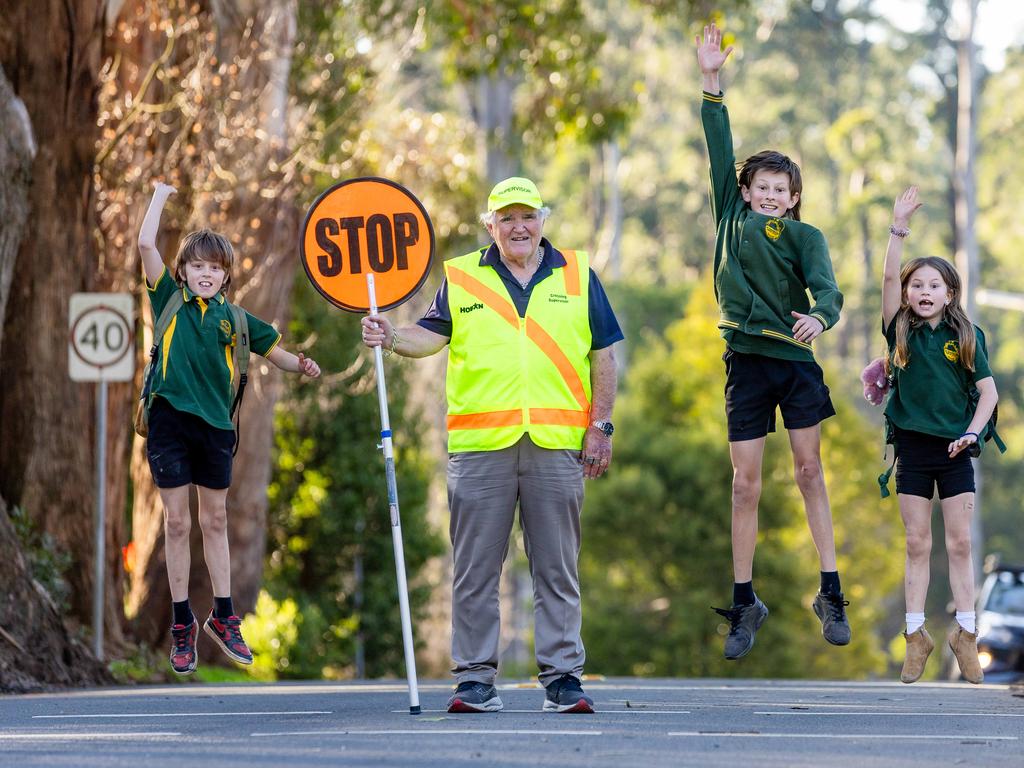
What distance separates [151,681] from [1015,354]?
49.9 meters

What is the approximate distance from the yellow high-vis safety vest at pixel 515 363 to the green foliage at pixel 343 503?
1939cm

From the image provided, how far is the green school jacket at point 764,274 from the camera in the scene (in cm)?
1033

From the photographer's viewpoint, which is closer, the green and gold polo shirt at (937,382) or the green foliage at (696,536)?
the green and gold polo shirt at (937,382)

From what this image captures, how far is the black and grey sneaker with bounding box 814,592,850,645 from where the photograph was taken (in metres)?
10.2

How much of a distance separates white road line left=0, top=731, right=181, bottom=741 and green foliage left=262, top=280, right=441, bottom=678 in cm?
2019

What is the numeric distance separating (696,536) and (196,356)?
30.3 meters

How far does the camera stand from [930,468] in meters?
10.8

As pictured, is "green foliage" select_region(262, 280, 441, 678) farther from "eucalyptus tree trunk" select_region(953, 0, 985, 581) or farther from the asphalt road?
the asphalt road

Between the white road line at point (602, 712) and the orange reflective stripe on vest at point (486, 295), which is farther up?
the orange reflective stripe on vest at point (486, 295)

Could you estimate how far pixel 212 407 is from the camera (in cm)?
1038

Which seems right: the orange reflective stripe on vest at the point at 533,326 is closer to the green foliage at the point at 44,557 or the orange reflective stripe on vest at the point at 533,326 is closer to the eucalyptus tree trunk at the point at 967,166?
the green foliage at the point at 44,557

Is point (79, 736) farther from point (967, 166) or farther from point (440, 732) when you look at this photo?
point (967, 166)

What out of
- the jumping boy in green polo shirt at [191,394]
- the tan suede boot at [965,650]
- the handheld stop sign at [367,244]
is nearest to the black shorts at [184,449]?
the jumping boy in green polo shirt at [191,394]

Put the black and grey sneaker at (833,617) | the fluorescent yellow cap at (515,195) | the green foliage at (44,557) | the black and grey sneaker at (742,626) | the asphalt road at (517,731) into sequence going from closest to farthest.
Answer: the asphalt road at (517,731), the fluorescent yellow cap at (515,195), the black and grey sneaker at (742,626), the black and grey sneaker at (833,617), the green foliage at (44,557)
